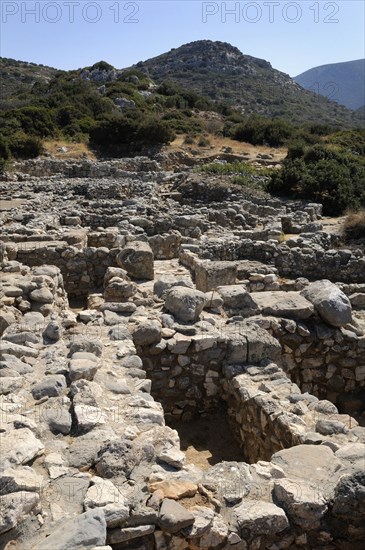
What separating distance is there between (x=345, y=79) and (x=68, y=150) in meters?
149

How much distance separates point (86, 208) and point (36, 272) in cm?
750

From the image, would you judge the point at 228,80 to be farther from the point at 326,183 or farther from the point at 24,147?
the point at 326,183

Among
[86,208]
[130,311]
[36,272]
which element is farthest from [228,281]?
[86,208]

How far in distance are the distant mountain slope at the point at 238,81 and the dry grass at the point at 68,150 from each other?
33778 millimetres

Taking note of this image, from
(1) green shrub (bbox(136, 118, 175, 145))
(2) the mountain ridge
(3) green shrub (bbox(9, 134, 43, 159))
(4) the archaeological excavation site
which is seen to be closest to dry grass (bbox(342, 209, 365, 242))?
(4) the archaeological excavation site

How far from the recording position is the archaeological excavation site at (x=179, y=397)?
2826mm

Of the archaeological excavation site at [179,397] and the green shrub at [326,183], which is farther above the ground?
the green shrub at [326,183]

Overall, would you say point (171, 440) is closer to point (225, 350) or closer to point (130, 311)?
point (225, 350)

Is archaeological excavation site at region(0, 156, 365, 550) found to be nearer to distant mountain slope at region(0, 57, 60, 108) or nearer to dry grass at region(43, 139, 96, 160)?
dry grass at region(43, 139, 96, 160)

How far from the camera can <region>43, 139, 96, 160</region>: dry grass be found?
92.7ft

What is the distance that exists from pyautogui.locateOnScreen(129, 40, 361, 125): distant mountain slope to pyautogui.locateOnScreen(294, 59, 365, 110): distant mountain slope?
50.8 metres

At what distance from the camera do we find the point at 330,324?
20.5ft

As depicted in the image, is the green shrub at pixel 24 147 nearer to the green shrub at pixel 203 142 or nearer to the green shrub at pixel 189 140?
the green shrub at pixel 189 140

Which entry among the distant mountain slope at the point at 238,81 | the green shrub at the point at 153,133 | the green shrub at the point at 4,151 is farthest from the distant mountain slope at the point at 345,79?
the green shrub at the point at 4,151
